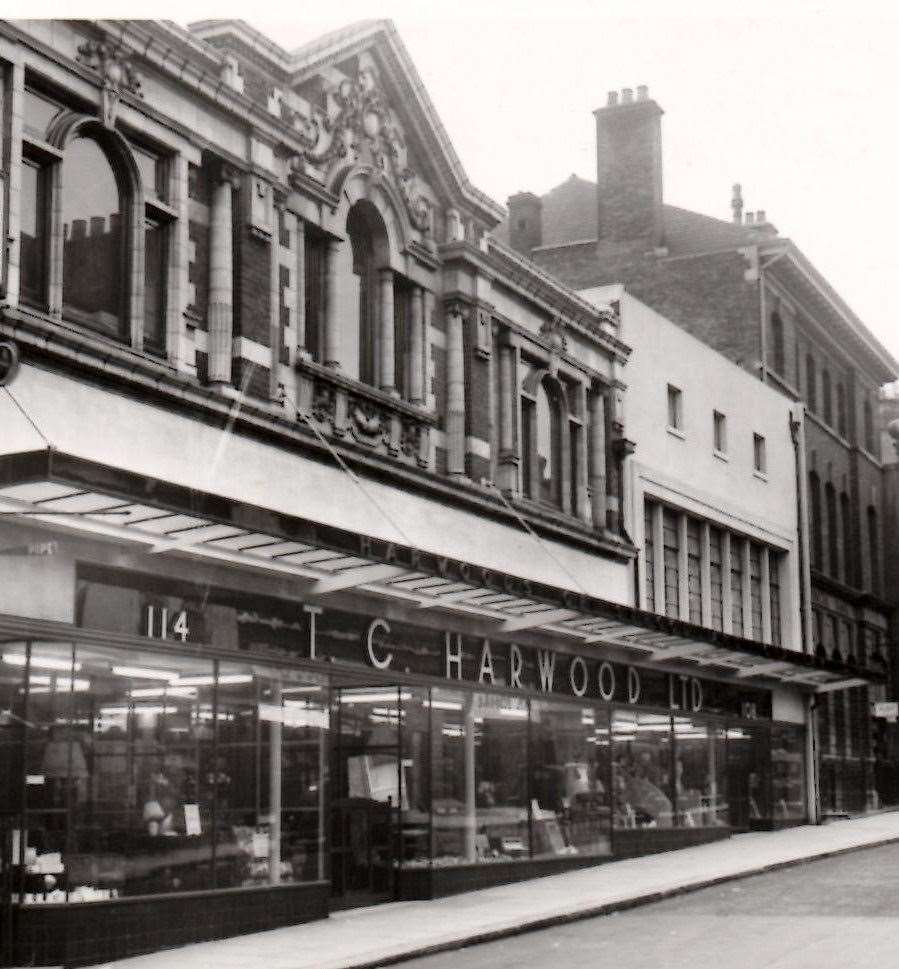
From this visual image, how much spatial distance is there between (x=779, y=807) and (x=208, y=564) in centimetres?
2187

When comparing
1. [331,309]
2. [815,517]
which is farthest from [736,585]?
[331,309]

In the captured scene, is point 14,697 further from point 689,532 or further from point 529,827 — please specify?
point 689,532

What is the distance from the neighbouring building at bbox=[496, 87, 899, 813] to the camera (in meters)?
43.9

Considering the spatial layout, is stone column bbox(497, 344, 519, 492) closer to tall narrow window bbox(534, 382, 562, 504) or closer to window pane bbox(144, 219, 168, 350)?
tall narrow window bbox(534, 382, 562, 504)

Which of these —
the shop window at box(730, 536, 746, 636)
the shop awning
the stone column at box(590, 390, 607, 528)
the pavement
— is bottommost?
the pavement

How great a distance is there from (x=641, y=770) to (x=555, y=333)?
7650 millimetres

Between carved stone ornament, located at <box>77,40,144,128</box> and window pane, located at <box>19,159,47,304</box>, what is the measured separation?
1.15m

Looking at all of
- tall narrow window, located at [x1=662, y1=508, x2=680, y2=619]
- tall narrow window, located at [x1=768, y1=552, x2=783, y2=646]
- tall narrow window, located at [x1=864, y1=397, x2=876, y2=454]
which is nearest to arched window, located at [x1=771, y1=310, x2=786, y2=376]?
tall narrow window, located at [x1=768, y1=552, x2=783, y2=646]

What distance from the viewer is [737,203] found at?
2112 inches

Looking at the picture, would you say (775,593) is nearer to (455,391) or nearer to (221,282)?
(455,391)

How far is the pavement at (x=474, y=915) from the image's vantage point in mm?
15898

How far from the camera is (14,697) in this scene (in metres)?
15.5

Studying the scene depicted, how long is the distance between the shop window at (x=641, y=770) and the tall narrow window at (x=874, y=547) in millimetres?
24579

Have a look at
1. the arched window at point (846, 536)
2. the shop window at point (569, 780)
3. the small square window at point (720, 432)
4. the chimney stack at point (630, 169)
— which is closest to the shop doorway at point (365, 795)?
the shop window at point (569, 780)
